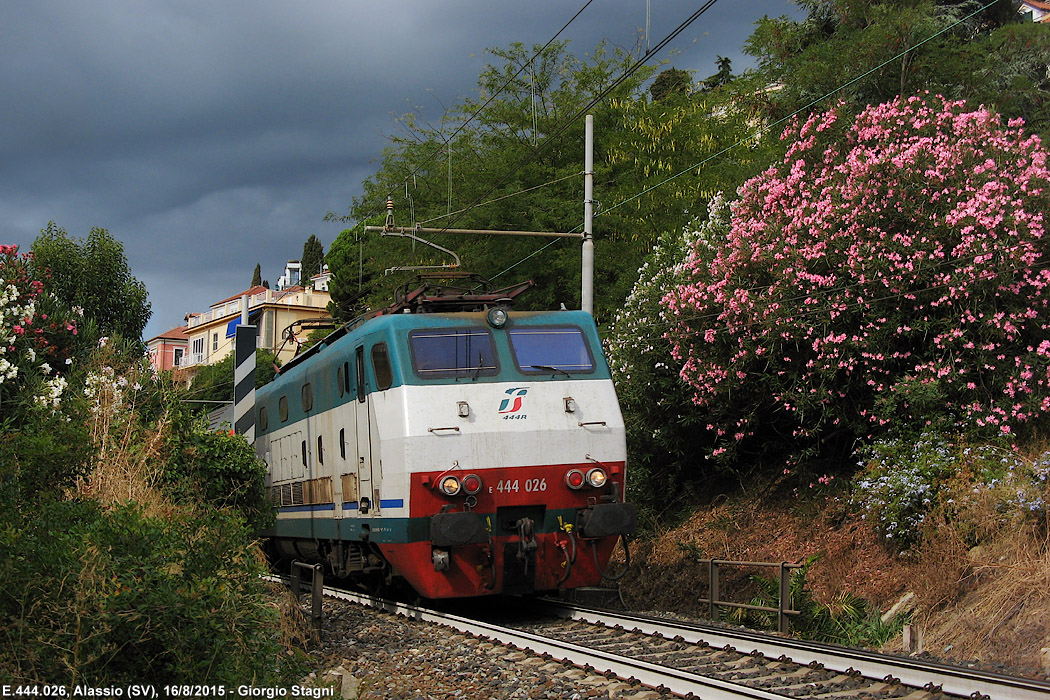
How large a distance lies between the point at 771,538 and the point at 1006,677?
8.96m

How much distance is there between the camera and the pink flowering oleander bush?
43.3ft

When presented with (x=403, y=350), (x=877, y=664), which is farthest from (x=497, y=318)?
(x=877, y=664)

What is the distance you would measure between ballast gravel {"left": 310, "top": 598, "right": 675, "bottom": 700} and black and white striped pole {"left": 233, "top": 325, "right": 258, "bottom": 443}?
5156mm

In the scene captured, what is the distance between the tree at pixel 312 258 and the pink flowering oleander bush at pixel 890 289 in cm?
8087

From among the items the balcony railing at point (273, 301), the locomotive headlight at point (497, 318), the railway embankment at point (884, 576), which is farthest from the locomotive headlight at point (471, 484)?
the balcony railing at point (273, 301)

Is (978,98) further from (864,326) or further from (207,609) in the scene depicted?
(207,609)

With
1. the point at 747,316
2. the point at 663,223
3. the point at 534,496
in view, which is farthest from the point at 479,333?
the point at 663,223

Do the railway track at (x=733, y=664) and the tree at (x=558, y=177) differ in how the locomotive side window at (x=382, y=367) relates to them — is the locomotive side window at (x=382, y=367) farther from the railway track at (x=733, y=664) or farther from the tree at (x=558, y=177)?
the tree at (x=558, y=177)

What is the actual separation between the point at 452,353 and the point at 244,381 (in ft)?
16.5

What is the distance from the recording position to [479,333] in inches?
464

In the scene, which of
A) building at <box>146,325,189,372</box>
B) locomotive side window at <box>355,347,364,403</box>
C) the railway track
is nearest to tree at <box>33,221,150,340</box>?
locomotive side window at <box>355,347,364,403</box>

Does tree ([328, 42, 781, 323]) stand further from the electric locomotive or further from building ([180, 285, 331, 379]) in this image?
building ([180, 285, 331, 379])

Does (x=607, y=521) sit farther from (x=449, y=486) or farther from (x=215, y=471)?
(x=215, y=471)

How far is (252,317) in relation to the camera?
72.9 meters
